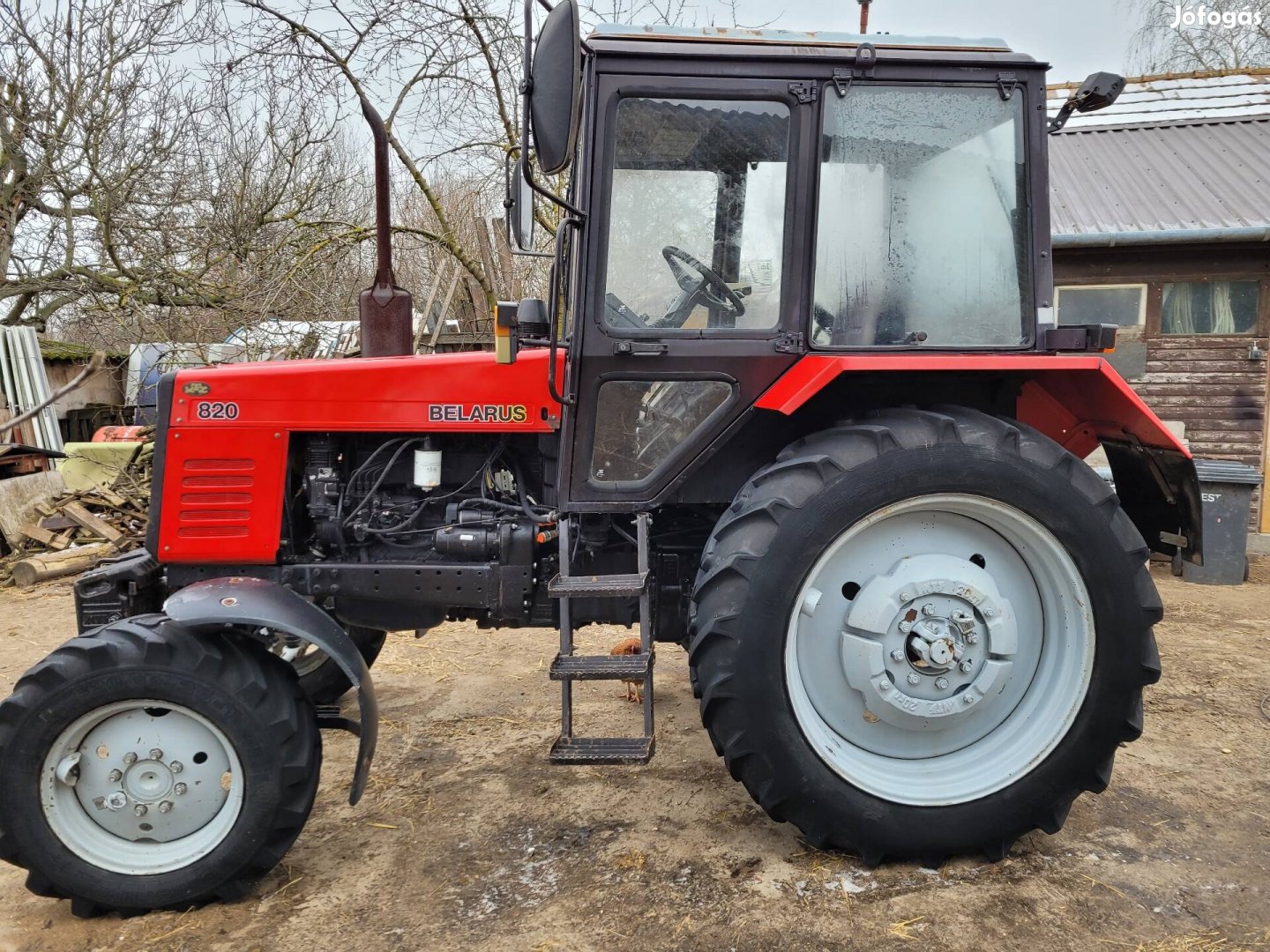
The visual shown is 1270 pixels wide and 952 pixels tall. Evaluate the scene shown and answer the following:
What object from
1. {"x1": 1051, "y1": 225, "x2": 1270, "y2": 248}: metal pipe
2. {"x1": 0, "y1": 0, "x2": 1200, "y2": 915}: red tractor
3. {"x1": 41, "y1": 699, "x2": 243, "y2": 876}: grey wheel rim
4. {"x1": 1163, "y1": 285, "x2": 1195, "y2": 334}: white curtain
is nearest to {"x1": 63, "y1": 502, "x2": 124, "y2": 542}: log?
{"x1": 0, "y1": 0, "x2": 1200, "y2": 915}: red tractor

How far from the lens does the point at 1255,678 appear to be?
422 centimetres

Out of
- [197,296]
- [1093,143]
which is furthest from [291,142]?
[1093,143]

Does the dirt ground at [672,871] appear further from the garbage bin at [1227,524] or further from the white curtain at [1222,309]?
the white curtain at [1222,309]

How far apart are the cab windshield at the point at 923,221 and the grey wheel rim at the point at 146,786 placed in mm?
2073

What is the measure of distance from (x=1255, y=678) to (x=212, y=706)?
439 centimetres

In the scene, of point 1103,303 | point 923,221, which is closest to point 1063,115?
point 923,221

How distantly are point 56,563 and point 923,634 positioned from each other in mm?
6819

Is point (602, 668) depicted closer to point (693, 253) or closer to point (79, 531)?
point (693, 253)

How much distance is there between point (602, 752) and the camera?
2.58 metres

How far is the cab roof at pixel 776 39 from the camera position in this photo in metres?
2.62

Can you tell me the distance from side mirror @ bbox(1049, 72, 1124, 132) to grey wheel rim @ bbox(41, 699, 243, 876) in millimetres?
2934

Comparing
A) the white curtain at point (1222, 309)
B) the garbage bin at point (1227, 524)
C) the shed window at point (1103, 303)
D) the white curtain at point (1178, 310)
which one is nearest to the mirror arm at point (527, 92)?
the garbage bin at point (1227, 524)

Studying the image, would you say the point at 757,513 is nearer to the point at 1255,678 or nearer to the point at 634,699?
the point at 634,699

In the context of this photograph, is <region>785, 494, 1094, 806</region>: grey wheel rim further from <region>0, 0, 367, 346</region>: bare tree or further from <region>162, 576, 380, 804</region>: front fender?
<region>0, 0, 367, 346</region>: bare tree
